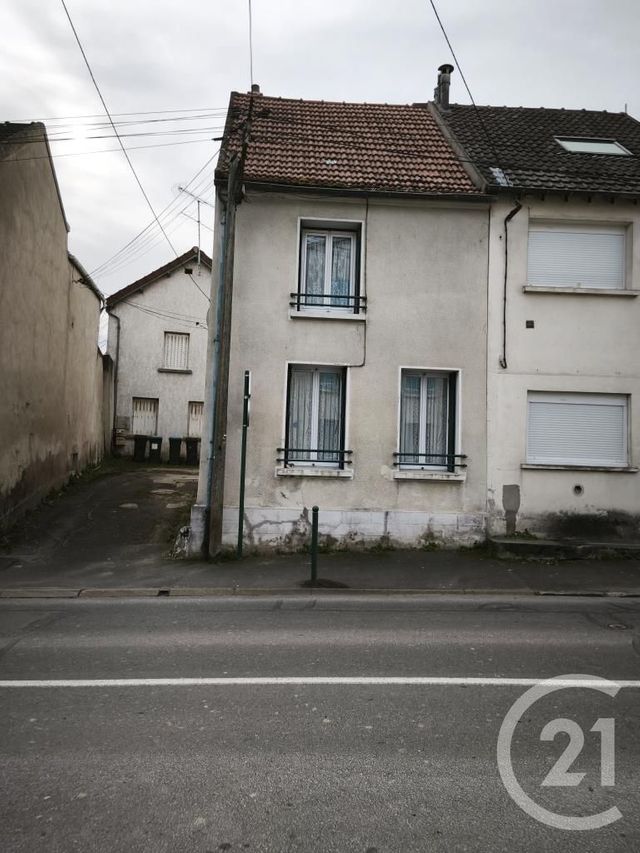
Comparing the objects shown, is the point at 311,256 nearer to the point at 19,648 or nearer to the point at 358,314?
the point at 358,314

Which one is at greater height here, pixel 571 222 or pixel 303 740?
pixel 571 222

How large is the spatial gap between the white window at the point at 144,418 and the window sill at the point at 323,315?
15427 mm

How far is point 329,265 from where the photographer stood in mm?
11477

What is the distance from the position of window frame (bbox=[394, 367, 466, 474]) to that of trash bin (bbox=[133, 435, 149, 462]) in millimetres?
14395

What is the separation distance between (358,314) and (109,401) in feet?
51.3

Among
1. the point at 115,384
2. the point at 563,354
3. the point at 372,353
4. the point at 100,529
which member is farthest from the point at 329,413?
the point at 115,384

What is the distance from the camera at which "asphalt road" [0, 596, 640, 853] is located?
9.96 ft

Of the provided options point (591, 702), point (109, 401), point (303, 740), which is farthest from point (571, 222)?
point (109, 401)

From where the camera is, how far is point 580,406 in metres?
11.4

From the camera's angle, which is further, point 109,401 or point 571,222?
point 109,401

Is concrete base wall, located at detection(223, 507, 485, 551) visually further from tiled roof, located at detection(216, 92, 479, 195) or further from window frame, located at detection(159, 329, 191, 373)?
window frame, located at detection(159, 329, 191, 373)

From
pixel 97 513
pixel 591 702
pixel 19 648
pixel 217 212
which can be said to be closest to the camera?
pixel 591 702

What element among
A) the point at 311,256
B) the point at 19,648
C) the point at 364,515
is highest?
the point at 311,256

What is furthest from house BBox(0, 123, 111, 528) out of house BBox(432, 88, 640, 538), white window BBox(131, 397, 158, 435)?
house BBox(432, 88, 640, 538)
